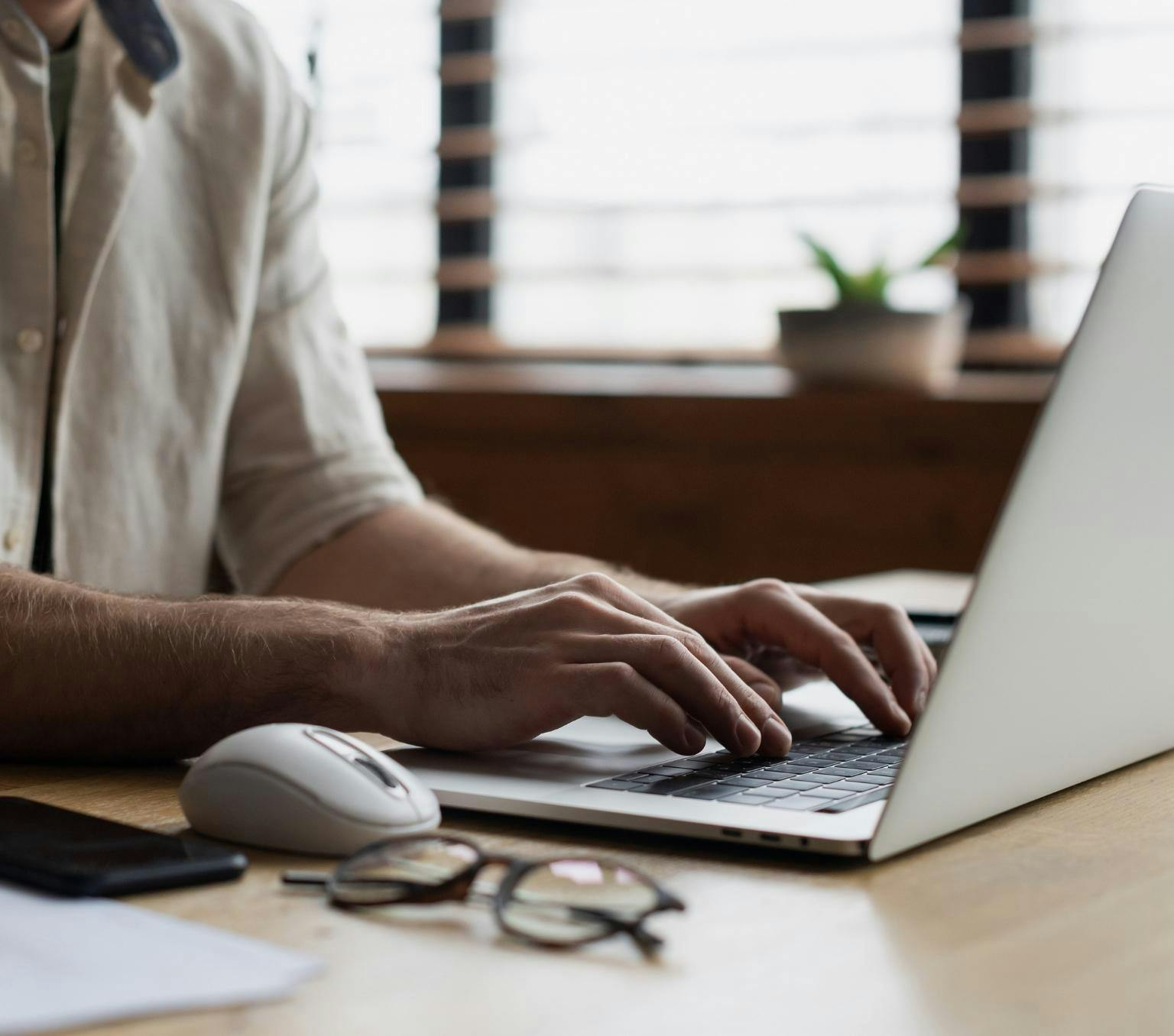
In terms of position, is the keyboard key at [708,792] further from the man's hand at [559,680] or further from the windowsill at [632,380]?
the windowsill at [632,380]

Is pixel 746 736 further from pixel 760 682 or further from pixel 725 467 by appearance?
pixel 725 467

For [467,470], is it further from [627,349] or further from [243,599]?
[243,599]

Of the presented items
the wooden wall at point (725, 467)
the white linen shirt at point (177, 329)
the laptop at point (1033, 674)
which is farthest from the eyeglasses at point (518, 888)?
the wooden wall at point (725, 467)

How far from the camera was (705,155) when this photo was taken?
8.66 feet

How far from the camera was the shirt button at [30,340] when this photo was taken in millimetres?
1262

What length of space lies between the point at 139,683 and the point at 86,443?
61 cm

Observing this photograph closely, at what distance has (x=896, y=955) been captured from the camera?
487mm

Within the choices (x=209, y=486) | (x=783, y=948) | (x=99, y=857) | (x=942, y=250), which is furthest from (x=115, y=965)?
(x=942, y=250)

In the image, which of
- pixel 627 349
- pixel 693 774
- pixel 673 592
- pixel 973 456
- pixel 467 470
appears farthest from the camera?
pixel 627 349

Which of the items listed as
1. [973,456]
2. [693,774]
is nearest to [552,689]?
[693,774]

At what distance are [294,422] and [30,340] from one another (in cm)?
27

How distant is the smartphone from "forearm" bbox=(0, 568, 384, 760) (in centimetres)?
16

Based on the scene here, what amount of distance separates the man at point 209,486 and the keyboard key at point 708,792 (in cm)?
8

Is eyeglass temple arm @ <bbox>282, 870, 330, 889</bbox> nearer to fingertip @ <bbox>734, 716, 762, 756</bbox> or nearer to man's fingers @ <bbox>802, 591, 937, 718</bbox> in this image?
fingertip @ <bbox>734, 716, 762, 756</bbox>
